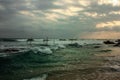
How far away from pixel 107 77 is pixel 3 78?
758cm

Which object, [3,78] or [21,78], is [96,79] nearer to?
[21,78]

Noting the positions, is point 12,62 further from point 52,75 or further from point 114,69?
point 114,69

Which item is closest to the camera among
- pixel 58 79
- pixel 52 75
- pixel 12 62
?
pixel 58 79

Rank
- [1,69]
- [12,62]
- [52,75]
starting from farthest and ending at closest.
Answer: [12,62]
[1,69]
[52,75]

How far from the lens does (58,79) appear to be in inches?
588

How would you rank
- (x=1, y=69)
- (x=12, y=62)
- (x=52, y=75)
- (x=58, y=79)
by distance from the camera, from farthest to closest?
(x=12, y=62), (x=1, y=69), (x=52, y=75), (x=58, y=79)

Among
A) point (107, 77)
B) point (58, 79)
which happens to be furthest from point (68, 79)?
point (107, 77)

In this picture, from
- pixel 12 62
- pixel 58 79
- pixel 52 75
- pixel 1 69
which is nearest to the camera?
pixel 58 79

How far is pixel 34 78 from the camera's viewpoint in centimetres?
1528

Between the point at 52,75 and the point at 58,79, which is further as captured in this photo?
the point at 52,75

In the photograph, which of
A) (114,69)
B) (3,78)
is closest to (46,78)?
(3,78)

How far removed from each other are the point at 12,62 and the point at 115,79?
11489mm

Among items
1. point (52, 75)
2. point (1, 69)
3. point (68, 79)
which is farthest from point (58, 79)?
point (1, 69)

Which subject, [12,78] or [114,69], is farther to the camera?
Result: [114,69]
